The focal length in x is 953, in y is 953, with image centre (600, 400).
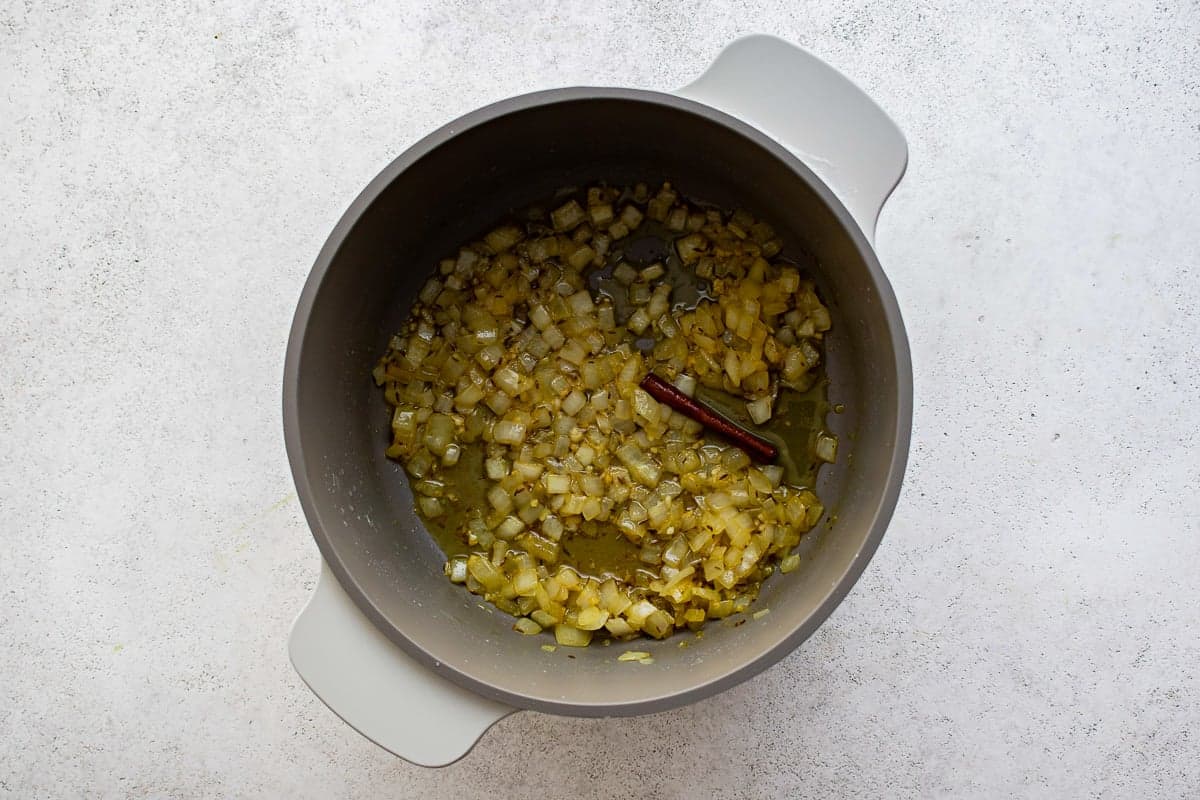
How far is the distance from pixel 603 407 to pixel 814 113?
0.62 metres

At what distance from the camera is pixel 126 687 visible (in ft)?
5.83

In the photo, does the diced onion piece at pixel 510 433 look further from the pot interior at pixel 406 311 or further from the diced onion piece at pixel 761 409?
the diced onion piece at pixel 761 409

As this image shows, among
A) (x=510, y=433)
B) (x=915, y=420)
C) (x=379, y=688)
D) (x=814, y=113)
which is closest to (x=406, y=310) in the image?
(x=510, y=433)

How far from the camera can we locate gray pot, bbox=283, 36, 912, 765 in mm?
1389

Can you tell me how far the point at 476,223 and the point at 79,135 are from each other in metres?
0.77

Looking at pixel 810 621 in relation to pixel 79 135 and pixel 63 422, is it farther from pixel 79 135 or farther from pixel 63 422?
pixel 79 135

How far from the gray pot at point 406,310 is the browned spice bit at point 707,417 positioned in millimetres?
124

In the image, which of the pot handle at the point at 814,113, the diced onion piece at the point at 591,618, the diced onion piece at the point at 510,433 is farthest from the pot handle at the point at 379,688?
the pot handle at the point at 814,113

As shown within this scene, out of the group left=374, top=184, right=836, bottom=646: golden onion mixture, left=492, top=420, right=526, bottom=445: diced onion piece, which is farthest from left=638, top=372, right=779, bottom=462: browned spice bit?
left=492, top=420, right=526, bottom=445: diced onion piece

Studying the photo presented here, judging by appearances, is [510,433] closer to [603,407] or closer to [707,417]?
[603,407]

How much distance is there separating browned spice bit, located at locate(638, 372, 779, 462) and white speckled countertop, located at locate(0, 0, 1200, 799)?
0.93ft

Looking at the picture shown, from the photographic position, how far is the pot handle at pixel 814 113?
4.57 ft

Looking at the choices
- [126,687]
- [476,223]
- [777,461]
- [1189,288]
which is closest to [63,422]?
[126,687]

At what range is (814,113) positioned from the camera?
4.62 feet
